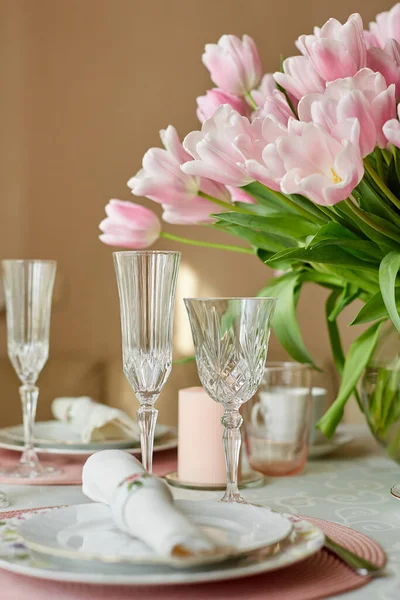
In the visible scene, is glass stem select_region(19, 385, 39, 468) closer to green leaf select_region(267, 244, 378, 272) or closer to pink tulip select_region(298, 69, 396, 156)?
green leaf select_region(267, 244, 378, 272)

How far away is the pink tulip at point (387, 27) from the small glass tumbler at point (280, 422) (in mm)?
404

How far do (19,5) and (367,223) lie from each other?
2567 millimetres

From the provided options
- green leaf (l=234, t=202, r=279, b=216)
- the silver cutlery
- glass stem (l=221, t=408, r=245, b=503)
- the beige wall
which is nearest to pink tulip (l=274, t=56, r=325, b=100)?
green leaf (l=234, t=202, r=279, b=216)

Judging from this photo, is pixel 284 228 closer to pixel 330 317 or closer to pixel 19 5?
pixel 330 317

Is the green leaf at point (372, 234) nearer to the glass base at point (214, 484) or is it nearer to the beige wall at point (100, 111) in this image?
the glass base at point (214, 484)

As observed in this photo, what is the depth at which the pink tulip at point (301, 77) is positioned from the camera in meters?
0.77

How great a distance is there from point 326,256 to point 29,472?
45cm

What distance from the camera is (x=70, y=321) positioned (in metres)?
3.09

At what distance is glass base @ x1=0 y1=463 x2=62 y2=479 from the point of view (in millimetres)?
984

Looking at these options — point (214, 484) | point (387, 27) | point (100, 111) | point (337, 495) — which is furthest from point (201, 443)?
point (100, 111)

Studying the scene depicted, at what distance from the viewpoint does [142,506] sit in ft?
1.81

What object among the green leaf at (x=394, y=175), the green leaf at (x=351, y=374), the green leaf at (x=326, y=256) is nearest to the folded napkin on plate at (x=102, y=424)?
the green leaf at (x=351, y=374)

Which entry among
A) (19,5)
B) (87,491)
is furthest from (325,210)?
(19,5)

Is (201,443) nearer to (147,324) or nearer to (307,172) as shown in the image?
(147,324)
